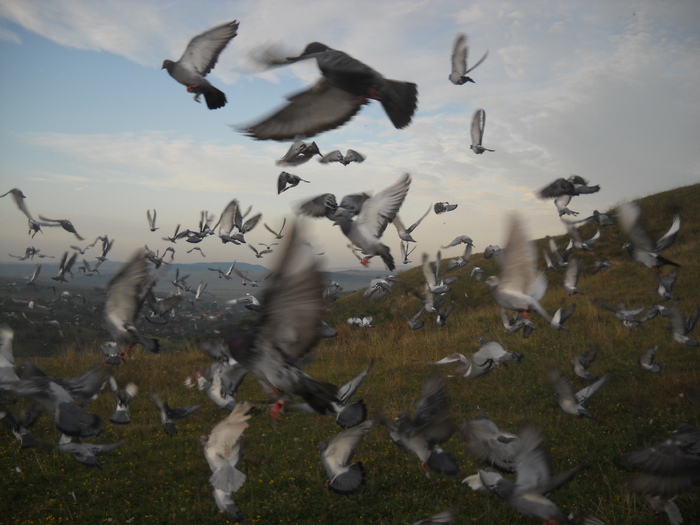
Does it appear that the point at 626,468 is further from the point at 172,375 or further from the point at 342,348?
→ the point at 172,375

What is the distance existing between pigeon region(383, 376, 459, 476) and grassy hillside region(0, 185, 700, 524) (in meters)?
1.02

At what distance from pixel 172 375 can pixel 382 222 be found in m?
10.4

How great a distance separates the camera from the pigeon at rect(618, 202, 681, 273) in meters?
7.25

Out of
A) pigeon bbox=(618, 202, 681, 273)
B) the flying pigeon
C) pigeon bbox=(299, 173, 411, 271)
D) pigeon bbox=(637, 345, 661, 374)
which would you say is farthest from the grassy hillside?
pigeon bbox=(299, 173, 411, 271)

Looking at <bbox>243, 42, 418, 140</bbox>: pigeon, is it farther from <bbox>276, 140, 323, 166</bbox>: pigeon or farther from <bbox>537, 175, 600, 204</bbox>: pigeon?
<bbox>537, 175, 600, 204</bbox>: pigeon

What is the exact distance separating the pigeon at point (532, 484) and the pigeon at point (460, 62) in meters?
5.47

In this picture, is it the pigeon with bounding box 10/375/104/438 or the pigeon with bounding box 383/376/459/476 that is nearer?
the pigeon with bounding box 10/375/104/438

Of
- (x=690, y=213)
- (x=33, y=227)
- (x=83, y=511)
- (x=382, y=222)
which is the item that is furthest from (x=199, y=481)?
(x=690, y=213)

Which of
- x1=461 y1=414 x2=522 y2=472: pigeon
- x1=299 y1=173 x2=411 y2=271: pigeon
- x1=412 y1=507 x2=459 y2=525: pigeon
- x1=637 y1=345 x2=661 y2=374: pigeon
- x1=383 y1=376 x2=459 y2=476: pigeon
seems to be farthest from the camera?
x1=637 y1=345 x2=661 y2=374: pigeon

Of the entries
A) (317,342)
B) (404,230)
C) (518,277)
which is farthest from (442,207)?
(317,342)

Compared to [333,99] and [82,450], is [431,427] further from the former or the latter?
[82,450]

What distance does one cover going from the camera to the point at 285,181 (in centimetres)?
676

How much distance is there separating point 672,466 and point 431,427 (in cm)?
231

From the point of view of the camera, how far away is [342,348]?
16469mm
